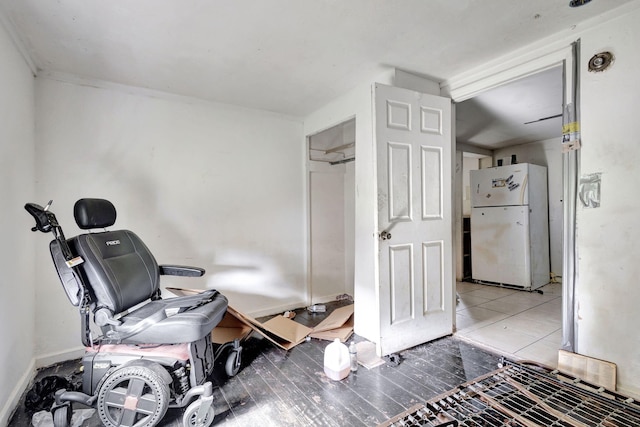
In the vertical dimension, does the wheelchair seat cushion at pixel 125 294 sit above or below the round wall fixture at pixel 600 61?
below

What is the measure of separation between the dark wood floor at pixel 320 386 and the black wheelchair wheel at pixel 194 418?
0.10 meters

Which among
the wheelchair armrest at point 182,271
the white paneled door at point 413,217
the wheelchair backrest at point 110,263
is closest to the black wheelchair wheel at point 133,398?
the wheelchair backrest at point 110,263

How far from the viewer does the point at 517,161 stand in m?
5.19

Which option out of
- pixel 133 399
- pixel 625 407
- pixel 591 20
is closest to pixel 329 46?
pixel 591 20

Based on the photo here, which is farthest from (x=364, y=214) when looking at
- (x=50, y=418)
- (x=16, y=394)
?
(x=16, y=394)

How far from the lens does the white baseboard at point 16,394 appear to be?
1.63 meters

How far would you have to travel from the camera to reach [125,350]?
1675 millimetres

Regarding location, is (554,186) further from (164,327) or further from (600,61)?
(164,327)

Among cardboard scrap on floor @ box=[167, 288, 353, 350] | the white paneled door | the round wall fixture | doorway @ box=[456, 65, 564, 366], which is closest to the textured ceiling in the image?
the round wall fixture

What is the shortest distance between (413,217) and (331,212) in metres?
1.52

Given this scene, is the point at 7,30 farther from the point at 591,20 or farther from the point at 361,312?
the point at 591,20

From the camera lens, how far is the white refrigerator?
4312 millimetres

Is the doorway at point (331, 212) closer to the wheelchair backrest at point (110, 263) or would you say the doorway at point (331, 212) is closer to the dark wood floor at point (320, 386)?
the dark wood floor at point (320, 386)

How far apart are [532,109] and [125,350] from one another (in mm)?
4429
